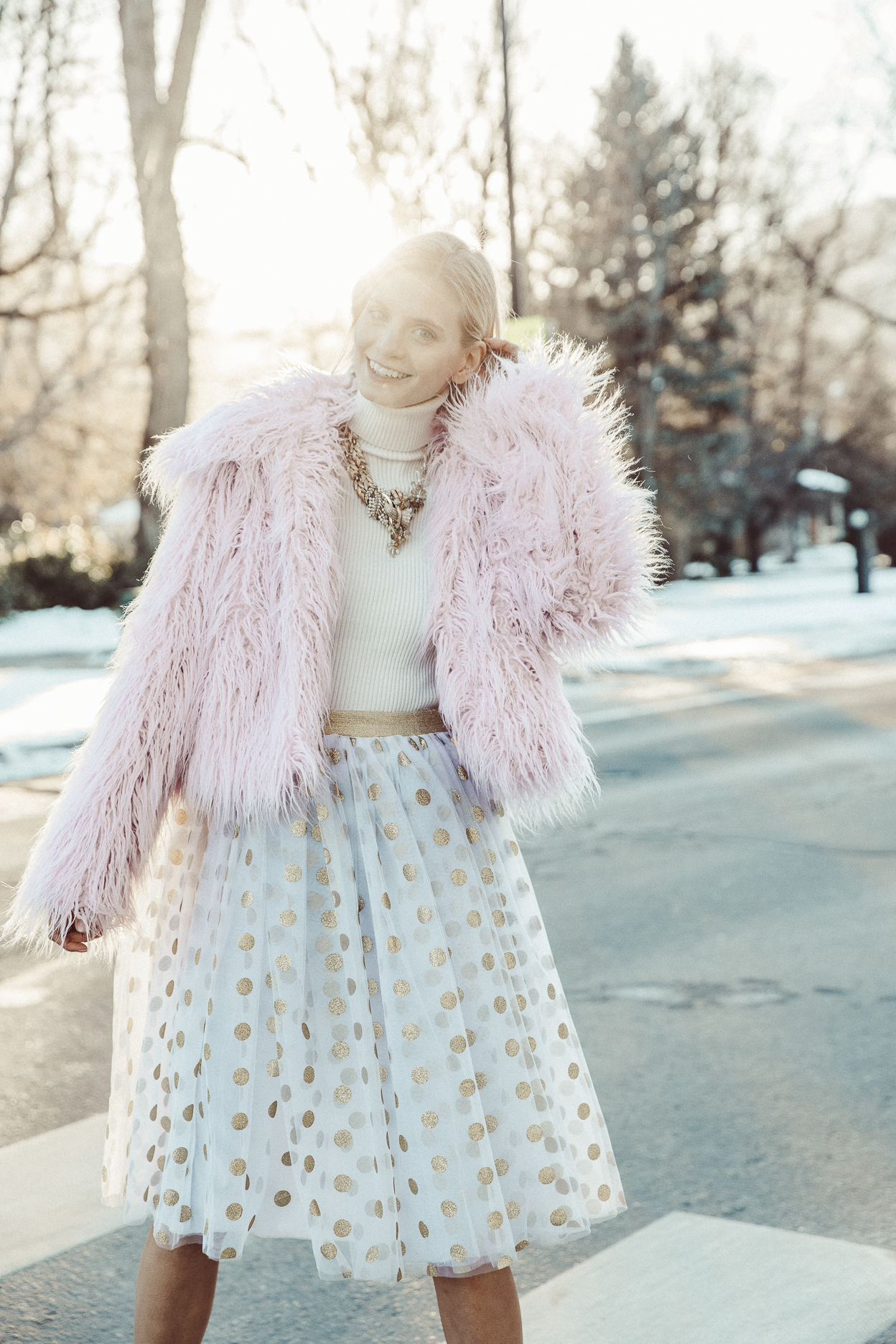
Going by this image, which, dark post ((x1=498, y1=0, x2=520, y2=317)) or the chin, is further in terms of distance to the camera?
dark post ((x1=498, y1=0, x2=520, y2=317))

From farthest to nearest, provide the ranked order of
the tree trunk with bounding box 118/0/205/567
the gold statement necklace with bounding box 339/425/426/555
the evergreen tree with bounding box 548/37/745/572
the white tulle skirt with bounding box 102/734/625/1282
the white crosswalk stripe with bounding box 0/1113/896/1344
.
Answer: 1. the evergreen tree with bounding box 548/37/745/572
2. the tree trunk with bounding box 118/0/205/567
3. the white crosswalk stripe with bounding box 0/1113/896/1344
4. the gold statement necklace with bounding box 339/425/426/555
5. the white tulle skirt with bounding box 102/734/625/1282

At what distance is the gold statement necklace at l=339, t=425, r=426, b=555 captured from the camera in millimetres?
2342

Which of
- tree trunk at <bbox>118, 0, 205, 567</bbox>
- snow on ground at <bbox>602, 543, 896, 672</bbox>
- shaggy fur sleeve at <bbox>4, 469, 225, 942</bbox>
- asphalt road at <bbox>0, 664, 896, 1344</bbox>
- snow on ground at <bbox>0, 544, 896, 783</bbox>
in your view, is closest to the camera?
shaggy fur sleeve at <bbox>4, 469, 225, 942</bbox>

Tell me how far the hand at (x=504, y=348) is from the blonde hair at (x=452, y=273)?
0.05 feet

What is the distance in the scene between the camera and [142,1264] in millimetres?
2170

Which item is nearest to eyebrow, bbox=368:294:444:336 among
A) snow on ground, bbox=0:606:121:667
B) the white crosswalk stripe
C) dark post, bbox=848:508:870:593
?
the white crosswalk stripe

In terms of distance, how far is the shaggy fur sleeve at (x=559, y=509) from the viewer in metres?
2.27

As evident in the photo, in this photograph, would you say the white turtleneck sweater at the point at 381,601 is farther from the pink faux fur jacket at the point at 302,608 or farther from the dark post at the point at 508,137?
the dark post at the point at 508,137

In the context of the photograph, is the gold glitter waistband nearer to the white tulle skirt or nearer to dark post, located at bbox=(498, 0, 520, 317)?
the white tulle skirt

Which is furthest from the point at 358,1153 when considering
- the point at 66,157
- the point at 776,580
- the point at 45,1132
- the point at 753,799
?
the point at 776,580

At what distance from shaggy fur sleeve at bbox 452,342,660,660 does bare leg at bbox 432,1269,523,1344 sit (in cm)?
97

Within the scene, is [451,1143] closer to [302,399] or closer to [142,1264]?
[142,1264]

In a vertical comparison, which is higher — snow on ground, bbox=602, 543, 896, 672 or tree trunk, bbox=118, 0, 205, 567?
tree trunk, bbox=118, 0, 205, 567

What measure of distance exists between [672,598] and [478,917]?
98.1 ft
